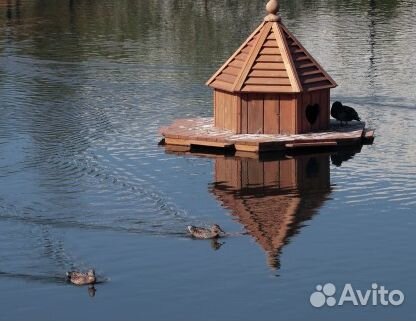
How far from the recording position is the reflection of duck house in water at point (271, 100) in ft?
144

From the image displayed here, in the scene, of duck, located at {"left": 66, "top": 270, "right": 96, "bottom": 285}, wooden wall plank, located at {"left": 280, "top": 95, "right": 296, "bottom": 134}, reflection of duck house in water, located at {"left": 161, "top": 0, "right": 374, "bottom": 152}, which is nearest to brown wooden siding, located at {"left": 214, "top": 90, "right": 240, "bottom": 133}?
reflection of duck house in water, located at {"left": 161, "top": 0, "right": 374, "bottom": 152}

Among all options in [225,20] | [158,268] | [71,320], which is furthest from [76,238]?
[225,20]

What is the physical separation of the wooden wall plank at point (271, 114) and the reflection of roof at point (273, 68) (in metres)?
0.44

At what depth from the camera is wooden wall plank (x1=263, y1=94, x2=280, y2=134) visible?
146ft

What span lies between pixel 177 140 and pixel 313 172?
5.46m

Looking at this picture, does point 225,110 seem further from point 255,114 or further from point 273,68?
point 273,68

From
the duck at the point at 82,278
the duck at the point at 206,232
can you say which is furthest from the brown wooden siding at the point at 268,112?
the duck at the point at 82,278

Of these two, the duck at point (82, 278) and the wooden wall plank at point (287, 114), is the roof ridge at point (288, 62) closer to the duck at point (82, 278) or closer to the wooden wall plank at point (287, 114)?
the wooden wall plank at point (287, 114)

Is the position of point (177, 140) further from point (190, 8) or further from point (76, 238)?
point (190, 8)

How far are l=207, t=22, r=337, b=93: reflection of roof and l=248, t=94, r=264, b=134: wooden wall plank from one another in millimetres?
479

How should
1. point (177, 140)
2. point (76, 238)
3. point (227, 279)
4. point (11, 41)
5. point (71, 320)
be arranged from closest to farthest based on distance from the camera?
point (71, 320), point (227, 279), point (76, 238), point (177, 140), point (11, 41)

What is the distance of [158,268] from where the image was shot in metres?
31.0

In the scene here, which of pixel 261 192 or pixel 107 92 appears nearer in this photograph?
pixel 261 192

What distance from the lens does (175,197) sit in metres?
37.7
